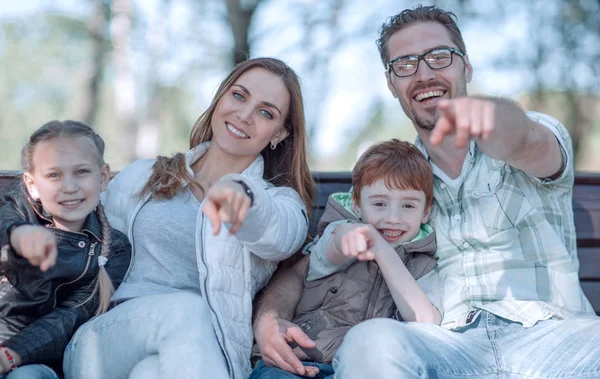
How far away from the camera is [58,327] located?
2328 millimetres

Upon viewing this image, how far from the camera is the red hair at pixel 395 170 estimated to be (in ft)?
8.29

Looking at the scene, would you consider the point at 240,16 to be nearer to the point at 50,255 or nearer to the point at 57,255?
the point at 57,255

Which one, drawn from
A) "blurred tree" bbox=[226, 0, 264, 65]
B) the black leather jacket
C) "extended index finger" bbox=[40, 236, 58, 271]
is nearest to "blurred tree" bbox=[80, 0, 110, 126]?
"blurred tree" bbox=[226, 0, 264, 65]

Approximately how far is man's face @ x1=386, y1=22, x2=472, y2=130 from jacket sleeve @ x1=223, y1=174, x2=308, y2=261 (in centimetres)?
59

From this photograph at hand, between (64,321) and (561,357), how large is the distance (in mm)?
1561

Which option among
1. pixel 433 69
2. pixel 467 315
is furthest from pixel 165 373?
pixel 433 69

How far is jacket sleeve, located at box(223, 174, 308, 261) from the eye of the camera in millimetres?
2209

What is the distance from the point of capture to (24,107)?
7.04m

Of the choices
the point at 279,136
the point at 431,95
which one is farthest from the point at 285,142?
the point at 431,95

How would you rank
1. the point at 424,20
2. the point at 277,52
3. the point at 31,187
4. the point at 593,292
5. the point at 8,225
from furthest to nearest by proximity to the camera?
1. the point at 277,52
2. the point at 593,292
3. the point at 424,20
4. the point at 31,187
5. the point at 8,225

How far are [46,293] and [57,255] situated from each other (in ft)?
0.46

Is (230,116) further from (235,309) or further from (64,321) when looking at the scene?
(64,321)

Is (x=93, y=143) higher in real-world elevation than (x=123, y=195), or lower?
higher

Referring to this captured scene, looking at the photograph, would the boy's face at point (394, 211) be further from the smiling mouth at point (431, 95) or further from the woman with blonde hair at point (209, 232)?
the smiling mouth at point (431, 95)
